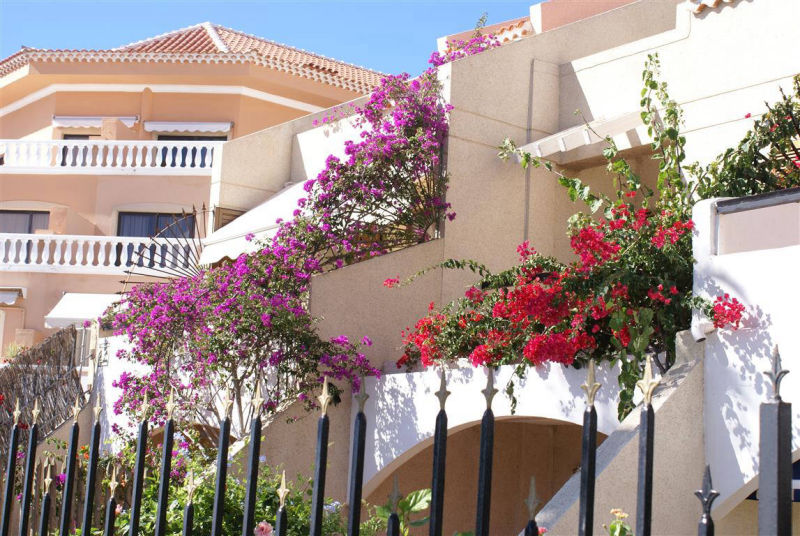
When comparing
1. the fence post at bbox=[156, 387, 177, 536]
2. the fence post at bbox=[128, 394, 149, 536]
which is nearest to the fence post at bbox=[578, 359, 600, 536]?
the fence post at bbox=[156, 387, 177, 536]

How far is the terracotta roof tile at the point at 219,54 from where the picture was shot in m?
27.4

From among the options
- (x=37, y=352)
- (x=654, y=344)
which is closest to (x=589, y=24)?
(x=654, y=344)

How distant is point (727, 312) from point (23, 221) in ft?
82.6

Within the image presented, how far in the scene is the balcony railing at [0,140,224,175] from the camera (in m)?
27.0

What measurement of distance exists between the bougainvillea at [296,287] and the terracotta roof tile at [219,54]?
1279 centimetres

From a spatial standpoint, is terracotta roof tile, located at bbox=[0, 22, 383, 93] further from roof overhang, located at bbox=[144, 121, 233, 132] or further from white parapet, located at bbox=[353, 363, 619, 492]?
white parapet, located at bbox=[353, 363, 619, 492]

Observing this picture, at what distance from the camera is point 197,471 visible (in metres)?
10.4

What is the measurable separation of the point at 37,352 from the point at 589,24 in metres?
12.2

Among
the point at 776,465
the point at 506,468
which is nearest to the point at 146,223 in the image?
the point at 506,468

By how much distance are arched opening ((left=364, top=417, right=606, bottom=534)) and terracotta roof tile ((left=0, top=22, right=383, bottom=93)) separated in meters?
16.5

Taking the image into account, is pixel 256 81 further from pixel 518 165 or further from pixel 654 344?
pixel 654 344

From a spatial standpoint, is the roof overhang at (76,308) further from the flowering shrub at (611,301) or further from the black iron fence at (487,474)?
the black iron fence at (487,474)

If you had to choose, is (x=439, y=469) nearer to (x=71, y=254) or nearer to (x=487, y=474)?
(x=487, y=474)

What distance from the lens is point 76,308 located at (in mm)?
25234
